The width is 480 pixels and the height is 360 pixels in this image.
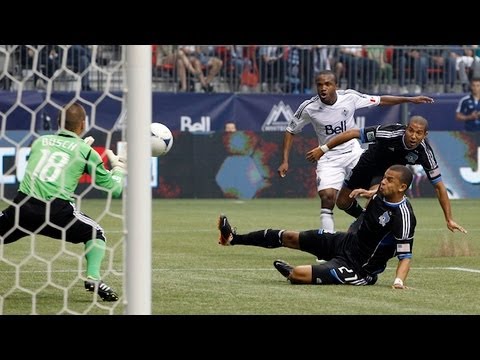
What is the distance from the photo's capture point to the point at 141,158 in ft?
21.9

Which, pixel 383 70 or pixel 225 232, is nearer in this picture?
pixel 225 232

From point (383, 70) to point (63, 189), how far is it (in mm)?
17397

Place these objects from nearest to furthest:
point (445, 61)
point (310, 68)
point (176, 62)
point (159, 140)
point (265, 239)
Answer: point (159, 140) < point (265, 239) < point (176, 62) < point (310, 68) < point (445, 61)

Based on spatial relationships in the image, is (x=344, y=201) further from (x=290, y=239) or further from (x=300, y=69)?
(x=300, y=69)

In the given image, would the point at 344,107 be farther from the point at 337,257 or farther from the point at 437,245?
the point at 337,257

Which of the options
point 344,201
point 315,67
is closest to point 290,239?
point 344,201

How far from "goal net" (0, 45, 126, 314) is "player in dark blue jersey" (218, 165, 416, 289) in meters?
1.77

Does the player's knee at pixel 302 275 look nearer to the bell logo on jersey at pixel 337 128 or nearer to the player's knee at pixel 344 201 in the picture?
the player's knee at pixel 344 201

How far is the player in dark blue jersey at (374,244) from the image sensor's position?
10.0 m

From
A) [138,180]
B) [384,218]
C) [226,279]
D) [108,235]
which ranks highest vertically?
[138,180]

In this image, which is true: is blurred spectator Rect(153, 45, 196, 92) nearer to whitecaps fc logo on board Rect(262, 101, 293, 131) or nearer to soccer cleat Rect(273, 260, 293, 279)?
whitecaps fc logo on board Rect(262, 101, 293, 131)

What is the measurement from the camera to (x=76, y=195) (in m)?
15.6

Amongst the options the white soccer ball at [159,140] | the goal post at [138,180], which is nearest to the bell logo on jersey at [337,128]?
the white soccer ball at [159,140]

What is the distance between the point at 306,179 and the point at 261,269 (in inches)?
493
